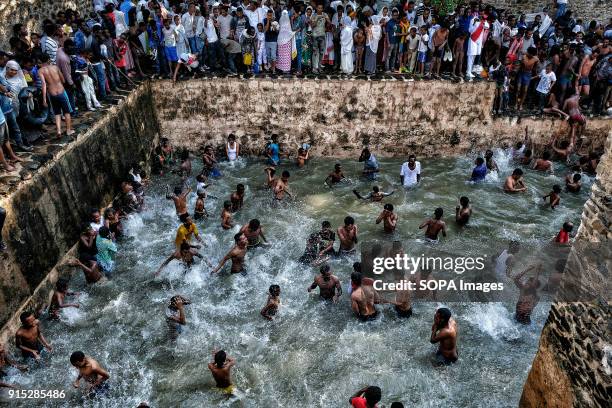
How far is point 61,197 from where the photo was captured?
29.1 feet

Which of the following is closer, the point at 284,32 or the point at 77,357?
the point at 77,357

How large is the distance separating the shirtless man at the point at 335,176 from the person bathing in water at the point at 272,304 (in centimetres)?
462

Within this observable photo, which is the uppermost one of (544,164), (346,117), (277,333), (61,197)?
(346,117)

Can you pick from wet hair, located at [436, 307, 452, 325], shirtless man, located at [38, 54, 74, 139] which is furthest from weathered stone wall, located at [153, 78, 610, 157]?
wet hair, located at [436, 307, 452, 325]

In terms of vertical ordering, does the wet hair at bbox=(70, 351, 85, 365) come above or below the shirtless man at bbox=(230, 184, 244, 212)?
below

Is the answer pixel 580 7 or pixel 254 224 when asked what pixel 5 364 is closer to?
pixel 254 224

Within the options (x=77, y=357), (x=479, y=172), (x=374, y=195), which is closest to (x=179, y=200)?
(x=374, y=195)

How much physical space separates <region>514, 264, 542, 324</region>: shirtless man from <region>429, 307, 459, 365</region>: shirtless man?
149 centimetres

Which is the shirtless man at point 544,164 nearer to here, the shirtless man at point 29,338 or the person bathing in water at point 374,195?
the person bathing in water at point 374,195

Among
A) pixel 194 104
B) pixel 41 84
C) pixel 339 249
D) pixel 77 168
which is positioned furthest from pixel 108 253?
pixel 194 104

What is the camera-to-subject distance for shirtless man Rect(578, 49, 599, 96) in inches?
482

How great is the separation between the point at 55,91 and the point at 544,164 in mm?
11511

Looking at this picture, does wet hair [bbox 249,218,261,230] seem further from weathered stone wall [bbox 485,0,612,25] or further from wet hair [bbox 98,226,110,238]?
weathered stone wall [bbox 485,0,612,25]

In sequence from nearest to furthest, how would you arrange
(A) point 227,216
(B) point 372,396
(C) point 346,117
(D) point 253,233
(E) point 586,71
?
(B) point 372,396 → (D) point 253,233 → (A) point 227,216 → (E) point 586,71 → (C) point 346,117
